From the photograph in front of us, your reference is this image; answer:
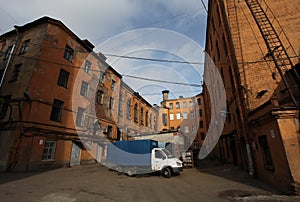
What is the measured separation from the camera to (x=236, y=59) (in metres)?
11.6

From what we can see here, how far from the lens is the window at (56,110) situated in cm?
1516

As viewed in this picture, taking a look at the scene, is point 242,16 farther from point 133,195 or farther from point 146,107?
point 146,107

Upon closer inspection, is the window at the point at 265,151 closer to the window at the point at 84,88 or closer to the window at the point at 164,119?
the window at the point at 84,88

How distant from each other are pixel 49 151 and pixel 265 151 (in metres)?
16.8

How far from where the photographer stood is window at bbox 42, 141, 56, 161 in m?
13.8

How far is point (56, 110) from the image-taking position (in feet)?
50.9

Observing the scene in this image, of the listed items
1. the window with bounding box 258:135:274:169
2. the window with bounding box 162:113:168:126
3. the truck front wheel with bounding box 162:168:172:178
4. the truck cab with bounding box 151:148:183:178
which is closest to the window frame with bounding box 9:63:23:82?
the truck cab with bounding box 151:148:183:178

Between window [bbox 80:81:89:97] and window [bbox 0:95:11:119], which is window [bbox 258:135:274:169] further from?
window [bbox 0:95:11:119]

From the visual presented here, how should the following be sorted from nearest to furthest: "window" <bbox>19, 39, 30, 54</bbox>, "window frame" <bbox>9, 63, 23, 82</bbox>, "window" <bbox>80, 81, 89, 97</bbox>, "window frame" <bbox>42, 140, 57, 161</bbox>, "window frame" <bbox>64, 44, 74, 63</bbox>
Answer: "window frame" <bbox>42, 140, 57, 161</bbox>
"window frame" <bbox>9, 63, 23, 82</bbox>
"window" <bbox>19, 39, 30, 54</bbox>
"window frame" <bbox>64, 44, 74, 63</bbox>
"window" <bbox>80, 81, 89, 97</bbox>

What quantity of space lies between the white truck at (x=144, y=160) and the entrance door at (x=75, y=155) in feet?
18.0

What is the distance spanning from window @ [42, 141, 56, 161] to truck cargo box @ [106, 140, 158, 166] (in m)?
5.33

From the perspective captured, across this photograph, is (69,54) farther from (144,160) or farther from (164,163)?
(164,163)

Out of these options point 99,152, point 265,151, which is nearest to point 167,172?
point 265,151


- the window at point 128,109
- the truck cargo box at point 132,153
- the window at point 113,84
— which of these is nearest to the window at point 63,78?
the window at point 113,84
